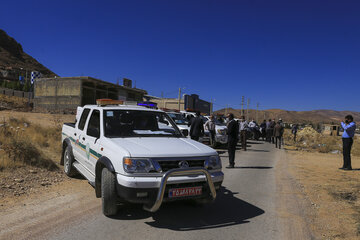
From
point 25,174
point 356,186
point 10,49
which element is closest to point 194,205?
point 25,174

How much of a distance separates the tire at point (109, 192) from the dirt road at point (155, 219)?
202 millimetres

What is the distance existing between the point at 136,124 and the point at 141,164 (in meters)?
1.59

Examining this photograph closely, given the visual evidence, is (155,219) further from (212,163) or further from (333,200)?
(333,200)

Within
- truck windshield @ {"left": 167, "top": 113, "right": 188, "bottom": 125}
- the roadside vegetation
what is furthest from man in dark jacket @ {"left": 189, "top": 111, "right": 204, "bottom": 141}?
the roadside vegetation

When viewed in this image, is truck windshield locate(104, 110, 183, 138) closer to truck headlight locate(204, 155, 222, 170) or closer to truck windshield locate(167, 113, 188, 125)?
truck headlight locate(204, 155, 222, 170)

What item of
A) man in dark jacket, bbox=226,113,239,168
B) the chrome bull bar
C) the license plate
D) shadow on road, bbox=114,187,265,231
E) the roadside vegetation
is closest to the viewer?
the chrome bull bar

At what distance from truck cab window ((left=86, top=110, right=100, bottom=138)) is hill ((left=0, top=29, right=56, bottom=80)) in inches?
3027

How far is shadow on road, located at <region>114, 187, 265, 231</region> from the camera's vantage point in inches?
161

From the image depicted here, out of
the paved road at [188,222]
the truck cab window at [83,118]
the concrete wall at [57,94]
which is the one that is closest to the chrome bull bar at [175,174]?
the paved road at [188,222]

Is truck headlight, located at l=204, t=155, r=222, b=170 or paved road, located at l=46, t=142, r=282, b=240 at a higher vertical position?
truck headlight, located at l=204, t=155, r=222, b=170

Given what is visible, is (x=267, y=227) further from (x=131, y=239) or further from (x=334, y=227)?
(x=131, y=239)

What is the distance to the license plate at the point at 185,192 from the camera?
3.80 m

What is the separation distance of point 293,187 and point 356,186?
1.66m

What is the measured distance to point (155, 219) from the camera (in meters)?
4.23
